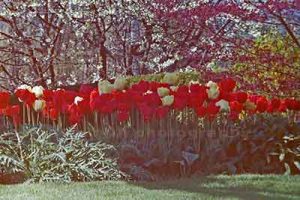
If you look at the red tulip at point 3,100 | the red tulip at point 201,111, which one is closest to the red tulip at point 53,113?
the red tulip at point 3,100

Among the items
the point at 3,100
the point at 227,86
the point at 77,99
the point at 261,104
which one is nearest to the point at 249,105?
the point at 261,104

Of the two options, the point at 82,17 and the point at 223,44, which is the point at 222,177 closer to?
the point at 223,44

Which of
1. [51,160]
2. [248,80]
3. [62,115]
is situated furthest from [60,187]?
[248,80]

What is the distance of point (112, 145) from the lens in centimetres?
586

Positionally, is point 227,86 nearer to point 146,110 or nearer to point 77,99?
point 146,110

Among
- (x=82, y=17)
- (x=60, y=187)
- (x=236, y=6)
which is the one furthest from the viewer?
(x=82, y=17)

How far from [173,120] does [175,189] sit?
1380 millimetres

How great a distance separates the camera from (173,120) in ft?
20.7

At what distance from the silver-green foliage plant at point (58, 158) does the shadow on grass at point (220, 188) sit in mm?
441

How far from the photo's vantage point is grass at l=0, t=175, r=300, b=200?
15.6 feet

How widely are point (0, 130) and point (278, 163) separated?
261 cm

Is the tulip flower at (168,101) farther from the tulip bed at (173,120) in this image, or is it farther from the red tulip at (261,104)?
the red tulip at (261,104)

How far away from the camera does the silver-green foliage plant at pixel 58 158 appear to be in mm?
5547

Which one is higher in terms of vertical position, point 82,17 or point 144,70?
point 82,17
